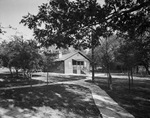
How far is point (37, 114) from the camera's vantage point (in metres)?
5.52

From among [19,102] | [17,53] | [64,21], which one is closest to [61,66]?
[17,53]

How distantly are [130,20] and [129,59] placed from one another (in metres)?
6.18

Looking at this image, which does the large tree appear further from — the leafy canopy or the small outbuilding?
the small outbuilding

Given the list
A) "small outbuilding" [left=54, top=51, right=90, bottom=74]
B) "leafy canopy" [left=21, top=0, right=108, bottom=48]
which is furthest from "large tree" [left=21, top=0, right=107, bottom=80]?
"small outbuilding" [left=54, top=51, right=90, bottom=74]

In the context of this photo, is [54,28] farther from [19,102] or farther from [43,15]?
[19,102]

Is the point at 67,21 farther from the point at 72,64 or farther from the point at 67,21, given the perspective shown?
the point at 72,64

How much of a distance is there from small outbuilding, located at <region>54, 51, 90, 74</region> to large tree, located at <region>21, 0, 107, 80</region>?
25637 millimetres

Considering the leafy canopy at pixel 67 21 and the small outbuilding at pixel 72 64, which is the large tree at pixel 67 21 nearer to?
the leafy canopy at pixel 67 21

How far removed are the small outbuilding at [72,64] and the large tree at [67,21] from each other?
2564 cm

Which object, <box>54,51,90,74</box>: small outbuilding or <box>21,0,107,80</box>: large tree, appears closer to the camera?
<box>21,0,107,80</box>: large tree

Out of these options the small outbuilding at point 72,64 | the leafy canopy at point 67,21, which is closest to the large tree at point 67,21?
the leafy canopy at point 67,21

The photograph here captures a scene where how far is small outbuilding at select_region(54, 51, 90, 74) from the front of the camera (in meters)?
31.9

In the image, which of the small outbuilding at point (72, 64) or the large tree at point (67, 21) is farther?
the small outbuilding at point (72, 64)

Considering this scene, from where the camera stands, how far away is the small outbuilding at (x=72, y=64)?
31913 millimetres
